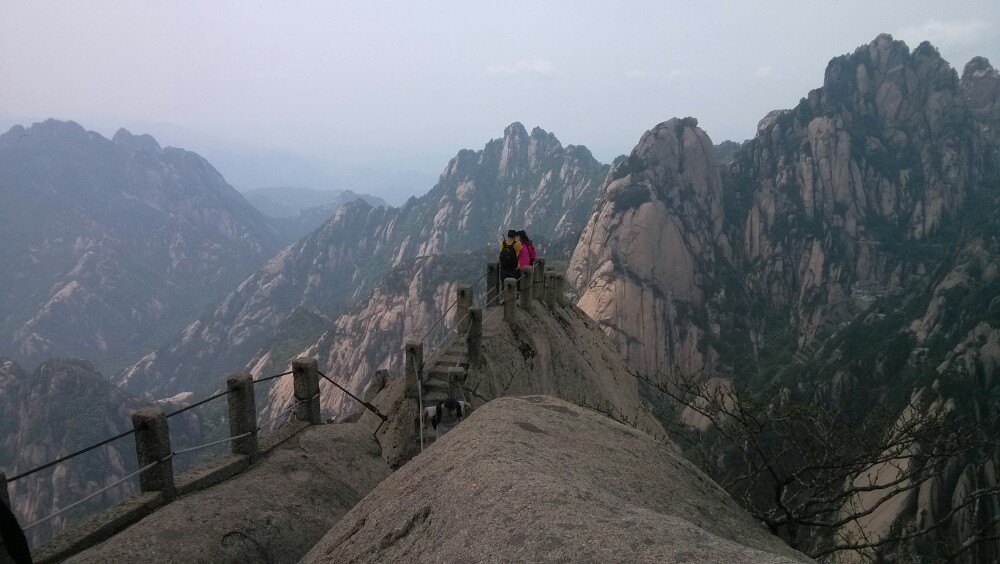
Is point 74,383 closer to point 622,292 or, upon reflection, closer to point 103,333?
point 622,292

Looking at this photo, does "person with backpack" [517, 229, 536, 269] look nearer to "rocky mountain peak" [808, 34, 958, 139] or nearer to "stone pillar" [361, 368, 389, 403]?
"stone pillar" [361, 368, 389, 403]

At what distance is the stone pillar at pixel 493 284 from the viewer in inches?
894

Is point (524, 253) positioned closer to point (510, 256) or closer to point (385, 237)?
point (510, 256)

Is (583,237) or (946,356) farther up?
(583,237)

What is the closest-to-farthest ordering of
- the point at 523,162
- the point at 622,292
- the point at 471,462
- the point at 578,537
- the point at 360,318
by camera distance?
the point at 578,537
the point at 471,462
the point at 622,292
the point at 360,318
the point at 523,162

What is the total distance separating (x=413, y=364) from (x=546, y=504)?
9519 mm

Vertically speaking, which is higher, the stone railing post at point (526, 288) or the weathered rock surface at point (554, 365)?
the stone railing post at point (526, 288)

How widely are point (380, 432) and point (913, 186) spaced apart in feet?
334

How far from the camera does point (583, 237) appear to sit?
8762 centimetres

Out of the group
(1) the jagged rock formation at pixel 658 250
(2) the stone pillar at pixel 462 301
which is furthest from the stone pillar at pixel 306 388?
(1) the jagged rock formation at pixel 658 250

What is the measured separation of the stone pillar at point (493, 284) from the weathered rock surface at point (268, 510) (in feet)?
40.9

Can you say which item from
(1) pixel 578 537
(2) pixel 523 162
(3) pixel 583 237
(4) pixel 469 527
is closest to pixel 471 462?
(4) pixel 469 527

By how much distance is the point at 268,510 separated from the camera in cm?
793

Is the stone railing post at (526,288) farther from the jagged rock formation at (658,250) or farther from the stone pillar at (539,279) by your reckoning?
the jagged rock formation at (658,250)
